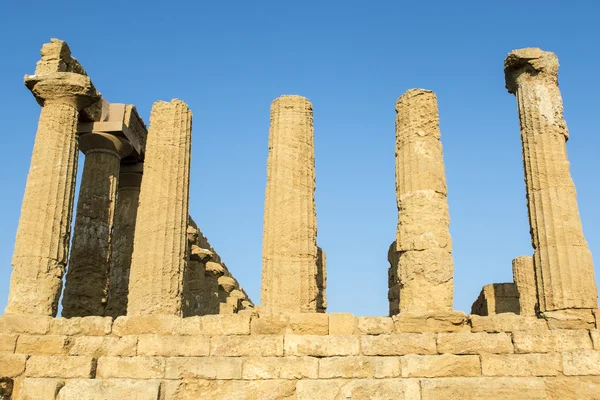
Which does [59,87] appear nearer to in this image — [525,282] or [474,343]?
[474,343]

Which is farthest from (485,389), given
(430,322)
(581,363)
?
(581,363)

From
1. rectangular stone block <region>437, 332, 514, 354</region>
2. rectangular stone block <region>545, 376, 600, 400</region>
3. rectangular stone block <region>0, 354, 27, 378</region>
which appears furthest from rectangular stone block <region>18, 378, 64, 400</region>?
rectangular stone block <region>545, 376, 600, 400</region>

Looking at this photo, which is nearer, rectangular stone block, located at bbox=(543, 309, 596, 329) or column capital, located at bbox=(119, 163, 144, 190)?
rectangular stone block, located at bbox=(543, 309, 596, 329)

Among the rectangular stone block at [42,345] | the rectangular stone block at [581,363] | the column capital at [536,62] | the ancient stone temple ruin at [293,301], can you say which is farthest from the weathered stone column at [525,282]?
the rectangular stone block at [42,345]

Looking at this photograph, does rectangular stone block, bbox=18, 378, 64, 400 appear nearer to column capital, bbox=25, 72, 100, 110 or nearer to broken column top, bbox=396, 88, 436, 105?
column capital, bbox=25, 72, 100, 110

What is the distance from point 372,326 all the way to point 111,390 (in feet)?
16.5

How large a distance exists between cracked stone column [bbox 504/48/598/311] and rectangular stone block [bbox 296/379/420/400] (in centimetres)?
361

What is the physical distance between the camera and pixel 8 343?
1366 cm

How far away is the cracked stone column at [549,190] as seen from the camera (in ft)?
44.6

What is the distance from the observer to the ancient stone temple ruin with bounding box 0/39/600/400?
12.4m

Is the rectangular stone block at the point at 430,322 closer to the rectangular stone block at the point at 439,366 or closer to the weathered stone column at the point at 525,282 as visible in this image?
the rectangular stone block at the point at 439,366

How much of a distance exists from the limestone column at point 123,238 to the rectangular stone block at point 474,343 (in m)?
10.1

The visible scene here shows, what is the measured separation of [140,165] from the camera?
68.3 feet

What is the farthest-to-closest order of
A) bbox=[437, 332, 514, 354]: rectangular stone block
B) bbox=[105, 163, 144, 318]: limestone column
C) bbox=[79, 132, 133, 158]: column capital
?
bbox=[105, 163, 144, 318]: limestone column < bbox=[79, 132, 133, 158]: column capital < bbox=[437, 332, 514, 354]: rectangular stone block
